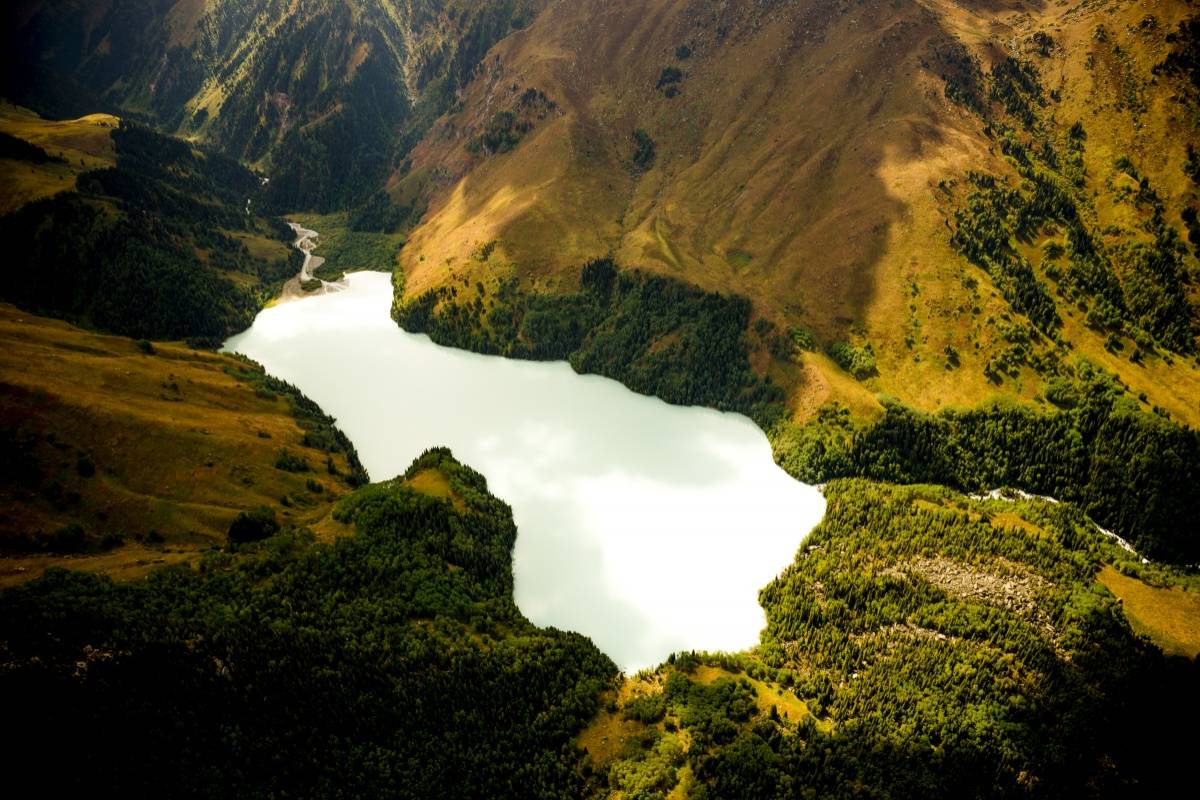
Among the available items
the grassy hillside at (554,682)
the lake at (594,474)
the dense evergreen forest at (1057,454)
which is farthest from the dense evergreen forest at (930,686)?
the dense evergreen forest at (1057,454)

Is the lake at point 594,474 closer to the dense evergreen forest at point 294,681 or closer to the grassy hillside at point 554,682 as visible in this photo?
the grassy hillside at point 554,682

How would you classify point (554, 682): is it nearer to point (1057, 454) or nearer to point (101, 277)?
point (1057, 454)

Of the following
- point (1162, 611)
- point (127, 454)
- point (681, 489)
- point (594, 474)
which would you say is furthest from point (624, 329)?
point (1162, 611)

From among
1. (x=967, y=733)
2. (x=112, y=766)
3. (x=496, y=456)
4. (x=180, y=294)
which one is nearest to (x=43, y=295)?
(x=180, y=294)

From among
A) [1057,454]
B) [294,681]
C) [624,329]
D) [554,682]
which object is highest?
[624,329]

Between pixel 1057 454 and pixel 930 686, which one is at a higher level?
pixel 1057 454

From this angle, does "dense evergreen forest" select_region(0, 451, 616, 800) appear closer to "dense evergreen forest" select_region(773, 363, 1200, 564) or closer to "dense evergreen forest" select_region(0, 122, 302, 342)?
"dense evergreen forest" select_region(773, 363, 1200, 564)

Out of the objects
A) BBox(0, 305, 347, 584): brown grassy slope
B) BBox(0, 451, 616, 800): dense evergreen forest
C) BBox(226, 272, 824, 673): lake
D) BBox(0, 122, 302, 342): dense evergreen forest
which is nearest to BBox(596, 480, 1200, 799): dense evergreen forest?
BBox(226, 272, 824, 673): lake

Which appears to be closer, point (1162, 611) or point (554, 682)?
point (554, 682)
